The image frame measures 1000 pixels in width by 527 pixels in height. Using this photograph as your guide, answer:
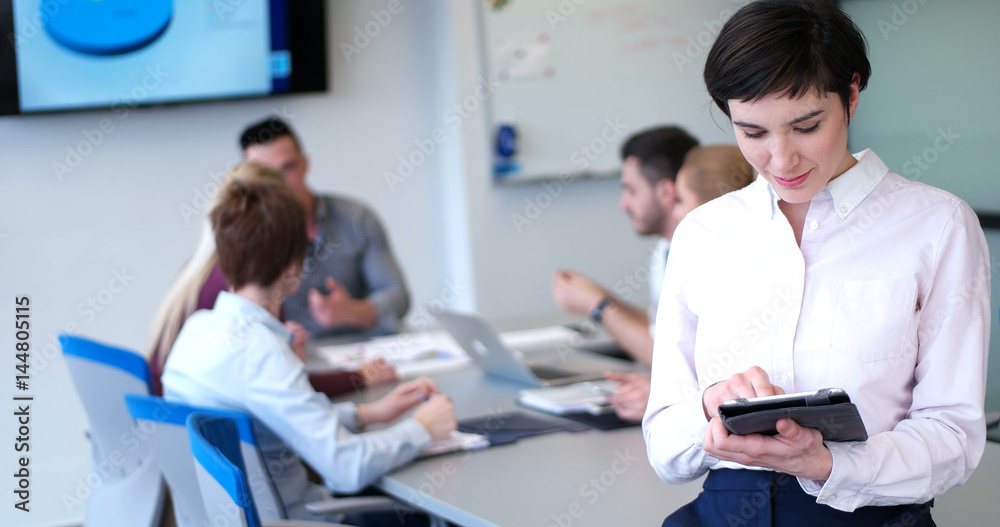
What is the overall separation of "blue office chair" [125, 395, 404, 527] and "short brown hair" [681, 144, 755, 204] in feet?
4.18

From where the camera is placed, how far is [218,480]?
126 centimetres

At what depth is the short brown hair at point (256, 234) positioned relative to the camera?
1968mm

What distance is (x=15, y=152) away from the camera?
3.90 metres

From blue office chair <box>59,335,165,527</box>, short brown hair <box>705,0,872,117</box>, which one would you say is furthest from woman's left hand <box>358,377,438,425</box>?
short brown hair <box>705,0,872,117</box>

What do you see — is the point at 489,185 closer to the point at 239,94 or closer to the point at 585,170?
the point at 585,170

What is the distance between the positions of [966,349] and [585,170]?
367 centimetres

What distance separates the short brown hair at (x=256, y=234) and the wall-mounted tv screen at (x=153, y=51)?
2.34 metres

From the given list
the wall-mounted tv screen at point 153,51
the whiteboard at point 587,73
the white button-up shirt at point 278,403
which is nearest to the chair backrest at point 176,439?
the white button-up shirt at point 278,403

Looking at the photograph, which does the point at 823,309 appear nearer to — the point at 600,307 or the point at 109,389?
the point at 600,307

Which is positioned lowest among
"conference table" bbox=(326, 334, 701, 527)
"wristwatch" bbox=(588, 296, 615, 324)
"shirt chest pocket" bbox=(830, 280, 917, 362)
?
"conference table" bbox=(326, 334, 701, 527)

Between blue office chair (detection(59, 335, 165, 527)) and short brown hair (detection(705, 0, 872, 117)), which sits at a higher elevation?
short brown hair (detection(705, 0, 872, 117))

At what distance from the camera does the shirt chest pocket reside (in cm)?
114

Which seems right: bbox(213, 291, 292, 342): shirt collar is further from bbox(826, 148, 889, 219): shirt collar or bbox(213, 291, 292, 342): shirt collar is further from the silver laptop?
bbox(826, 148, 889, 219): shirt collar

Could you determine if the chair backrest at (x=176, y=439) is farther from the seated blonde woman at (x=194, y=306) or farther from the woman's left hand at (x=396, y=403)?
the seated blonde woman at (x=194, y=306)
